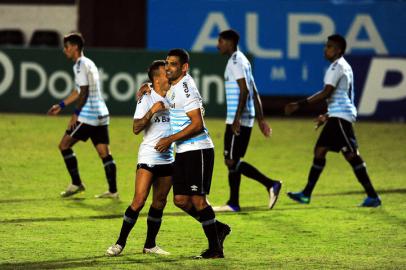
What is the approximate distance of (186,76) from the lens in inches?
435

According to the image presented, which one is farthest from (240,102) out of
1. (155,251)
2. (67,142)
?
(155,251)

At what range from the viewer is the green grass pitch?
36.7ft

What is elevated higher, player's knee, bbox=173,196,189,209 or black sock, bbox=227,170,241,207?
player's knee, bbox=173,196,189,209

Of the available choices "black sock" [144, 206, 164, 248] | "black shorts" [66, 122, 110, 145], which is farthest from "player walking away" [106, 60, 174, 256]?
"black shorts" [66, 122, 110, 145]

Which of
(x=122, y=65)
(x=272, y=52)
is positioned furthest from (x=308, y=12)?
(x=122, y=65)

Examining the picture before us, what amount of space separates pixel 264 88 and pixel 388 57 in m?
3.44

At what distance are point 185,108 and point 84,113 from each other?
4987 millimetres

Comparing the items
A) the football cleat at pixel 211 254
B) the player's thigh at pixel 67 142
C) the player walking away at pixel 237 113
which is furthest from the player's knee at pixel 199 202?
the player's thigh at pixel 67 142

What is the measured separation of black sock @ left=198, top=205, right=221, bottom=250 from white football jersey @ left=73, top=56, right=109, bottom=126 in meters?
4.86

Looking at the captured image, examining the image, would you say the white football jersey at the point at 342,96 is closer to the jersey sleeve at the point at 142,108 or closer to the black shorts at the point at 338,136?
the black shorts at the point at 338,136

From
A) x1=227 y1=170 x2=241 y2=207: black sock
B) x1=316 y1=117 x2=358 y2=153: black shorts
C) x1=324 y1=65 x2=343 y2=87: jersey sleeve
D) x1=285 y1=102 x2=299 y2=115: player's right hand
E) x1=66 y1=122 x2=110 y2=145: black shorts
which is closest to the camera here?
x1=285 y1=102 x2=299 y2=115: player's right hand

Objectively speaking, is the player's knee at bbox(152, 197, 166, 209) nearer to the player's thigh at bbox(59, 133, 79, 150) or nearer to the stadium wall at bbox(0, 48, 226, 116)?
the player's thigh at bbox(59, 133, 79, 150)

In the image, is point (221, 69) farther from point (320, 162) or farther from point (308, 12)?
point (320, 162)

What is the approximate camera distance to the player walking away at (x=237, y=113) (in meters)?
14.5
